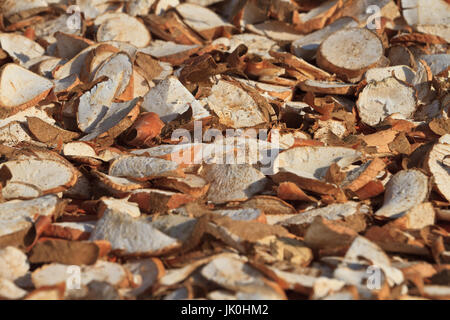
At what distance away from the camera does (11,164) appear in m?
2.46

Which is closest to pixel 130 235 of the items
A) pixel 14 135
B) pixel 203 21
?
pixel 14 135

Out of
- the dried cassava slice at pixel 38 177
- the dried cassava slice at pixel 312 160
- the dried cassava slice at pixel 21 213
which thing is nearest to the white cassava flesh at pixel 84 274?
the dried cassava slice at pixel 21 213

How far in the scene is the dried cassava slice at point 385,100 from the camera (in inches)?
124

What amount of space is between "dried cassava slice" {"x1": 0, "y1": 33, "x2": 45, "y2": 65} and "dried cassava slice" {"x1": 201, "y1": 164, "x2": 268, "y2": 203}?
1.86 meters

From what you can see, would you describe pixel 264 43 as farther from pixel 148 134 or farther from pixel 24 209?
pixel 24 209

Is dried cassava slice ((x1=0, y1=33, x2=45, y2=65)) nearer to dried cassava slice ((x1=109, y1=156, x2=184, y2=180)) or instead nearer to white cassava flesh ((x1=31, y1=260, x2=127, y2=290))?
dried cassava slice ((x1=109, y1=156, x2=184, y2=180))

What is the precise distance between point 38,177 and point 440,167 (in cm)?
171

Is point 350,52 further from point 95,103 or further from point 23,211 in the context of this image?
point 23,211

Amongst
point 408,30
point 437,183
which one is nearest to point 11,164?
point 437,183

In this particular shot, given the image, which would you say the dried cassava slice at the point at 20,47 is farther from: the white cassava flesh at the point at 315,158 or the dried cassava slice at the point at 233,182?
the white cassava flesh at the point at 315,158

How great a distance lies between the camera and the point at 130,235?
6.58 feet

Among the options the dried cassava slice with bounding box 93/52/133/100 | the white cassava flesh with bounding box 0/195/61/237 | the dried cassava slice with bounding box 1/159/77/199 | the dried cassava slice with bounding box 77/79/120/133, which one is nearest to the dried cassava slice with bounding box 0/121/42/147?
the dried cassava slice with bounding box 77/79/120/133

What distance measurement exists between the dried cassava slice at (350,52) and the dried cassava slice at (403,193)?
1.17m

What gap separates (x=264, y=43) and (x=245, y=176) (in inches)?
65.9
